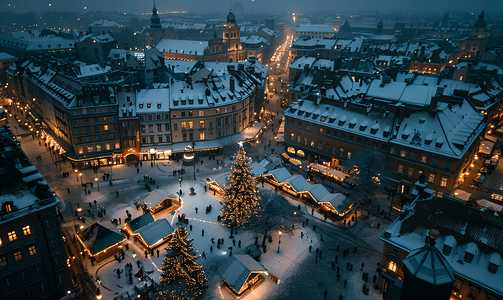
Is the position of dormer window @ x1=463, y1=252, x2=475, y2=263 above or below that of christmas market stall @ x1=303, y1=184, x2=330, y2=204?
above

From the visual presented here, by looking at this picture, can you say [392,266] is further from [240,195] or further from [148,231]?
[148,231]

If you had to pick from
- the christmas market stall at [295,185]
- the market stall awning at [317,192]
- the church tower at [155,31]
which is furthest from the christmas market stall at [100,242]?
the church tower at [155,31]

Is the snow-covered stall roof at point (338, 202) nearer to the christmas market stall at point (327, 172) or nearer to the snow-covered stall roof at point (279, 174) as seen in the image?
the christmas market stall at point (327, 172)

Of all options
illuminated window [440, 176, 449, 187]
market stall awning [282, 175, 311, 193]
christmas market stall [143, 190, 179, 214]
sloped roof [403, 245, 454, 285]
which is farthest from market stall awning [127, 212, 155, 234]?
illuminated window [440, 176, 449, 187]

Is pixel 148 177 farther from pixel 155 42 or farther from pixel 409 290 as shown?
pixel 155 42

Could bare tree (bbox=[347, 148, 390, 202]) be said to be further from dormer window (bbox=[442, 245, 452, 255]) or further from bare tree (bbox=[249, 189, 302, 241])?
dormer window (bbox=[442, 245, 452, 255])

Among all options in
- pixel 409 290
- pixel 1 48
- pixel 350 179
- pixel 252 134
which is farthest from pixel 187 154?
pixel 1 48
